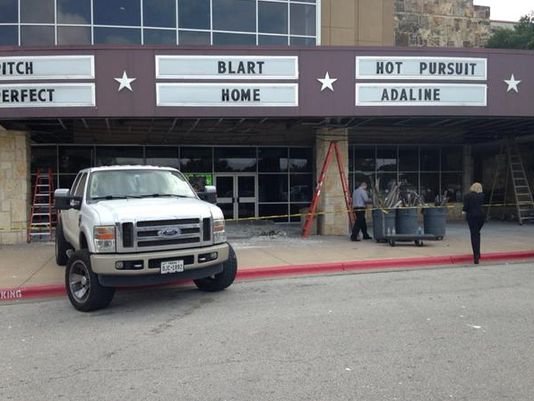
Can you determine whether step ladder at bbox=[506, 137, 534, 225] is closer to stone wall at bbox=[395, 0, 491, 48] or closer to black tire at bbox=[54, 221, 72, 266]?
stone wall at bbox=[395, 0, 491, 48]

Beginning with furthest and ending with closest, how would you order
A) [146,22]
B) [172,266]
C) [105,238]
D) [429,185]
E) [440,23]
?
[440,23] → [429,185] → [146,22] → [172,266] → [105,238]

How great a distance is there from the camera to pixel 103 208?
306 inches

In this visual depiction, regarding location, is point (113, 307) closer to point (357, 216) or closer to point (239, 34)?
point (357, 216)

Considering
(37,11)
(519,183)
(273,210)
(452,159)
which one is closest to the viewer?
(37,11)

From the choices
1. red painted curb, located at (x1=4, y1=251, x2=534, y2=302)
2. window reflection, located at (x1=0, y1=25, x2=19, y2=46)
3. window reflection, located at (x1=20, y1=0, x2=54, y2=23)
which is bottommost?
red painted curb, located at (x1=4, y1=251, x2=534, y2=302)

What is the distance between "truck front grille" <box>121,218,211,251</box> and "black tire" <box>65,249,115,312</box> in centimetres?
69

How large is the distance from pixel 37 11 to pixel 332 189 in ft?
37.8

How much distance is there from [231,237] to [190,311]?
351 inches

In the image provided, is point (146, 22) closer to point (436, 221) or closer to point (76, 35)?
point (76, 35)

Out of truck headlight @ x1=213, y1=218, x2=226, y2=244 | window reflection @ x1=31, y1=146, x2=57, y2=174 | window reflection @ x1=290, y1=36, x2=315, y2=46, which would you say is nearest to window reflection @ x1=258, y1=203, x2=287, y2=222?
window reflection @ x1=290, y1=36, x2=315, y2=46

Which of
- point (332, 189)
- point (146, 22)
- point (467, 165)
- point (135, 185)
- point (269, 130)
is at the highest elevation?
point (146, 22)

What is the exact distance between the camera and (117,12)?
60.2ft

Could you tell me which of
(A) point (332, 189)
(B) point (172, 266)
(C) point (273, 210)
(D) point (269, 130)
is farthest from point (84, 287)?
(C) point (273, 210)

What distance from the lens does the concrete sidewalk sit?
394 inches
